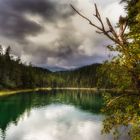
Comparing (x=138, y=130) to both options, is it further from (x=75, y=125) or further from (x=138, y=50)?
(x=75, y=125)

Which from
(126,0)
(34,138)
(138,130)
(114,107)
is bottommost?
(34,138)

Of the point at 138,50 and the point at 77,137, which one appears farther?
the point at 77,137

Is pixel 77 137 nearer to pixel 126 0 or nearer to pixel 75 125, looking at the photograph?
pixel 75 125

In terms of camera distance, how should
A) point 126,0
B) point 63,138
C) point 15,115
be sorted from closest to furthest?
point 126,0 → point 63,138 → point 15,115

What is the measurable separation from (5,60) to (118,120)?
16170 cm

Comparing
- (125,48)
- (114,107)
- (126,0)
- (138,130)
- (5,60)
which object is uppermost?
(5,60)

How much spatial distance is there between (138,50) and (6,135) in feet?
134

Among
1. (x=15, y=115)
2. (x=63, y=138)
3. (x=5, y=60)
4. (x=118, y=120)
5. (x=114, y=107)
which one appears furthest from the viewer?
(x=5, y=60)

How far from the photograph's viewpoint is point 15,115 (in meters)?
72.4

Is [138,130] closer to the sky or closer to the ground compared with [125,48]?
closer to the ground

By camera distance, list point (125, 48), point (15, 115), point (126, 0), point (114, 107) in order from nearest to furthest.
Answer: point (125, 48) < point (114, 107) < point (126, 0) < point (15, 115)

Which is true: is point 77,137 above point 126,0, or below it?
below

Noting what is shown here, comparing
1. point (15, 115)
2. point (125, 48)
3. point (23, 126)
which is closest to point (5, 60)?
point (15, 115)

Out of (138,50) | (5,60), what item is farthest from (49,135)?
(5,60)
